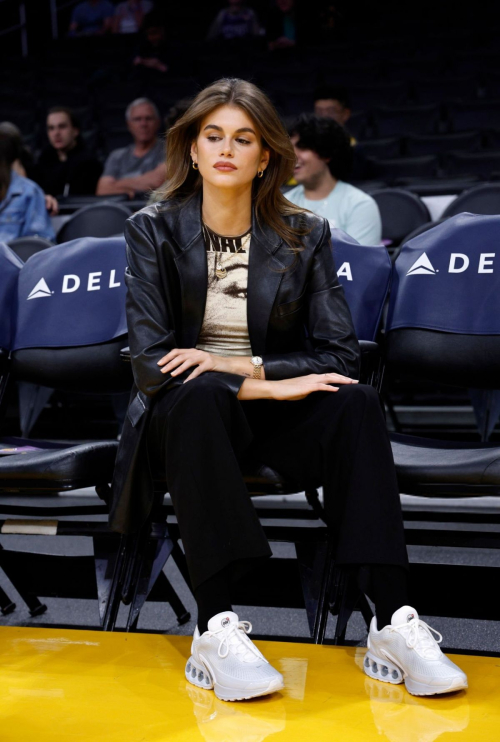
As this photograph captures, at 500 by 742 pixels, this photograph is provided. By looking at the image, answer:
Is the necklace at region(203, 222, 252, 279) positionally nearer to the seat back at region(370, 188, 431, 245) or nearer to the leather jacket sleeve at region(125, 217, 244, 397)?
the leather jacket sleeve at region(125, 217, 244, 397)

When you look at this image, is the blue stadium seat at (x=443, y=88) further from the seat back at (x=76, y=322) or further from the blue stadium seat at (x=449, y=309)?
the seat back at (x=76, y=322)

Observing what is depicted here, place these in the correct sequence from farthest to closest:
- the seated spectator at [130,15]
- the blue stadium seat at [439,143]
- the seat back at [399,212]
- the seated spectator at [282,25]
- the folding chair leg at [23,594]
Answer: the seated spectator at [130,15] < the seated spectator at [282,25] < the blue stadium seat at [439,143] < the seat back at [399,212] < the folding chair leg at [23,594]

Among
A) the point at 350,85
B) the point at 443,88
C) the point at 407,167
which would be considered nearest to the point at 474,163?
the point at 407,167

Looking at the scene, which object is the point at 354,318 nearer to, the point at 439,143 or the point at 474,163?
the point at 474,163

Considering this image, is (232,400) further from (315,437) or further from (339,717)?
(339,717)

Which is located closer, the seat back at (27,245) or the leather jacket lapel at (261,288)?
the leather jacket lapel at (261,288)

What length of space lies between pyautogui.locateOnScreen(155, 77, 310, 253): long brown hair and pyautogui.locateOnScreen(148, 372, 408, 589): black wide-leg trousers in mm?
447

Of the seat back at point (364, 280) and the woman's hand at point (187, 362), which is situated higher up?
the seat back at point (364, 280)

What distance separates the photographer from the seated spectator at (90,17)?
8805mm

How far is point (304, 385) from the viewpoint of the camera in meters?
1.69

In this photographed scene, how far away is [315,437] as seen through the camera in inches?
65.8

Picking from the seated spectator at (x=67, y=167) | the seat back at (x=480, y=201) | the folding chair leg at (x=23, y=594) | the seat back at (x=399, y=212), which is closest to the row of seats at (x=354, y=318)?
the folding chair leg at (x=23, y=594)

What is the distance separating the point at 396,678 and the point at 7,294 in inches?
60.0

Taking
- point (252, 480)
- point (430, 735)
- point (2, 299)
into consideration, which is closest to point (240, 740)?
point (430, 735)
